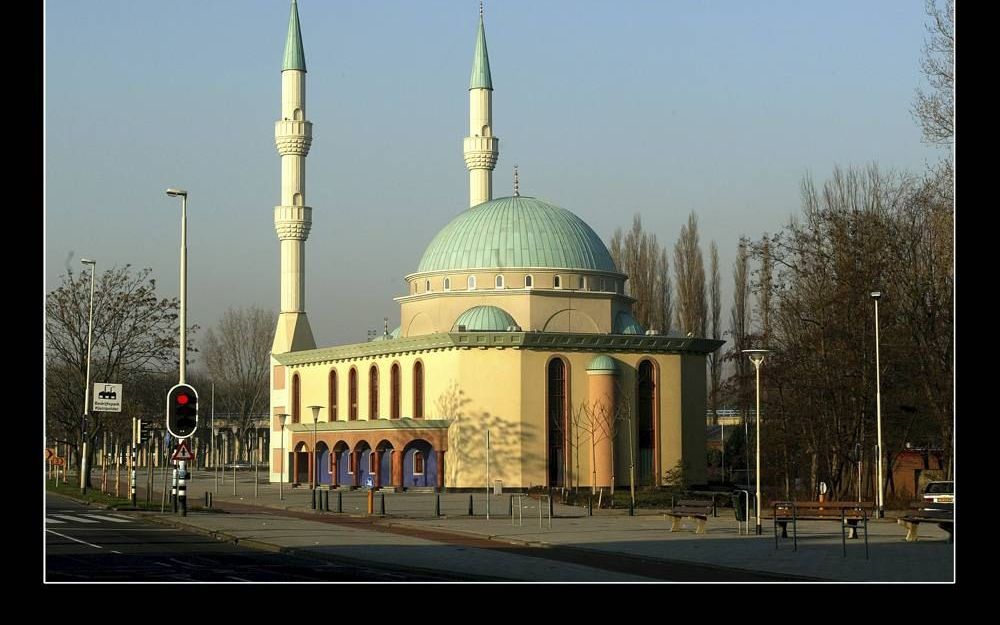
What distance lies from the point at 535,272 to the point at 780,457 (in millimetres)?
16904

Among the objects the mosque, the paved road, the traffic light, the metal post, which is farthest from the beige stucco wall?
the traffic light

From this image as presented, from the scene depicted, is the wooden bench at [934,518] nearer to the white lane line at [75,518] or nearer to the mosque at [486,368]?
the white lane line at [75,518]

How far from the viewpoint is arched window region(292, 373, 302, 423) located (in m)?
79.1

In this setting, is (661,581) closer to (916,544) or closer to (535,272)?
(916,544)

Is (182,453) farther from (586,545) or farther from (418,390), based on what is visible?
(418,390)

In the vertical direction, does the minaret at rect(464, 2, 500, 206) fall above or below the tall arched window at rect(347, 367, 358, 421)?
above

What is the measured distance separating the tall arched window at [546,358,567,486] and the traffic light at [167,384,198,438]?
33550 millimetres

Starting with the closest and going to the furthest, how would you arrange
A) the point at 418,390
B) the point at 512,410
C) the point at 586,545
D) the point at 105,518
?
the point at 586,545 → the point at 105,518 → the point at 512,410 → the point at 418,390

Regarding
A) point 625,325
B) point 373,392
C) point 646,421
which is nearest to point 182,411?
point 646,421

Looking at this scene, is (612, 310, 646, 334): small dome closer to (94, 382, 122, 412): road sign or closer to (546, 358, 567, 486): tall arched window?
(546, 358, 567, 486): tall arched window

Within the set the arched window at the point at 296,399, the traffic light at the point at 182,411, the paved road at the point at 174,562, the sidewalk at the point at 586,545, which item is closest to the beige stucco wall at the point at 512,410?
the arched window at the point at 296,399

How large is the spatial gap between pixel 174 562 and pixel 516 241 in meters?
49.0

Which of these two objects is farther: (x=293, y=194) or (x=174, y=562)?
(x=293, y=194)

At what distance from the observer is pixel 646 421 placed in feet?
225
